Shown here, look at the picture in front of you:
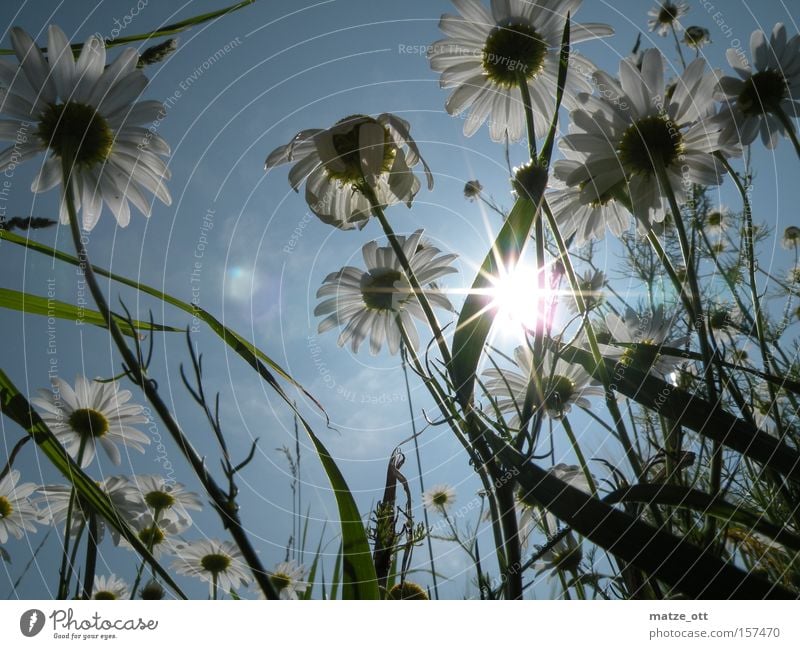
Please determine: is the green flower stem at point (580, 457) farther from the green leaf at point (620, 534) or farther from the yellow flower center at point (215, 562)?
the yellow flower center at point (215, 562)

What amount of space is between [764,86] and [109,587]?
3.08 ft

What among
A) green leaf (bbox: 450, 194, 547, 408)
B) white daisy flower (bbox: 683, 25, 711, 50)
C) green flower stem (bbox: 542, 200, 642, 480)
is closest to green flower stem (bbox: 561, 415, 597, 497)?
green flower stem (bbox: 542, 200, 642, 480)

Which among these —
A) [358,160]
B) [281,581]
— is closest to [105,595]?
[281,581]

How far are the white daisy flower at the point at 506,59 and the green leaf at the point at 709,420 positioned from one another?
10.2 inches

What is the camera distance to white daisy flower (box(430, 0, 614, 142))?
517 millimetres

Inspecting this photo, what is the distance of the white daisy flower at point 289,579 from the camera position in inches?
20.7

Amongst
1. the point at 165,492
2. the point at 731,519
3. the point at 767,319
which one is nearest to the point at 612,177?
the point at 731,519

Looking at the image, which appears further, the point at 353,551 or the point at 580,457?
the point at 580,457

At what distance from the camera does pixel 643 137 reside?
0.50m

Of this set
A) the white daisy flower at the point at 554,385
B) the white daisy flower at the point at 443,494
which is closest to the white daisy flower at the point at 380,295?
the white daisy flower at the point at 554,385

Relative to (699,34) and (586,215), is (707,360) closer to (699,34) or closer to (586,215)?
(586,215)

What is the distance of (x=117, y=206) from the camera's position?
468 millimetres

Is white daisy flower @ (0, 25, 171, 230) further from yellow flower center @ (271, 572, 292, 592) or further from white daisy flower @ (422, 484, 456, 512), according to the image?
white daisy flower @ (422, 484, 456, 512)

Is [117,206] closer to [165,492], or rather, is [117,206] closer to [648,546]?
[165,492]
